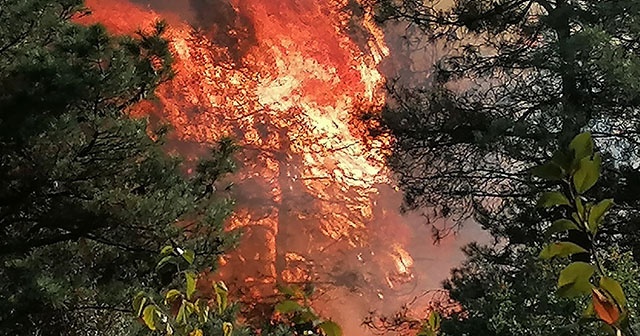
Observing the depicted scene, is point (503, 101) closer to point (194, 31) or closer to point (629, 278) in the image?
point (629, 278)

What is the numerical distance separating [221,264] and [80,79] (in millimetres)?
1498

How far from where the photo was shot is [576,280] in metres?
0.37

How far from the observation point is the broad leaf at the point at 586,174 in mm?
354

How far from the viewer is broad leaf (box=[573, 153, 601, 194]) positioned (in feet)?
1.16

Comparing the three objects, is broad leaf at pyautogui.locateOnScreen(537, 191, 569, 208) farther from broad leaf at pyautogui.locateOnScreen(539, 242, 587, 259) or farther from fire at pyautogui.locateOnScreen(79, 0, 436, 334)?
fire at pyautogui.locateOnScreen(79, 0, 436, 334)

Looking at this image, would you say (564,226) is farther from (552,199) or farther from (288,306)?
(288,306)

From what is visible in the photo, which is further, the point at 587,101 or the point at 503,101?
the point at 503,101

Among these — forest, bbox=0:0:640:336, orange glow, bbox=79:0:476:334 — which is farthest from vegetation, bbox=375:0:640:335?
orange glow, bbox=79:0:476:334

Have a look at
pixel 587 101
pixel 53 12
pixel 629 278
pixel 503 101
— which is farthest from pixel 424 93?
pixel 53 12

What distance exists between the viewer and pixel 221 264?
127 inches

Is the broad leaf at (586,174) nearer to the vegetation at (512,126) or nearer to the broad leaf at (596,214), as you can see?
the broad leaf at (596,214)

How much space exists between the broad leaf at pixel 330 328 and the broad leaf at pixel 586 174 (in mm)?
186

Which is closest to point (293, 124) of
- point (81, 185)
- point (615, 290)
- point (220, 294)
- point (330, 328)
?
point (81, 185)

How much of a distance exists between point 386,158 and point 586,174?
3106 millimetres
